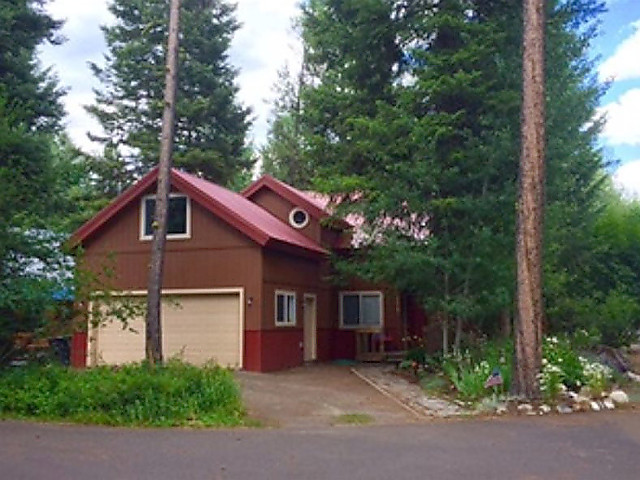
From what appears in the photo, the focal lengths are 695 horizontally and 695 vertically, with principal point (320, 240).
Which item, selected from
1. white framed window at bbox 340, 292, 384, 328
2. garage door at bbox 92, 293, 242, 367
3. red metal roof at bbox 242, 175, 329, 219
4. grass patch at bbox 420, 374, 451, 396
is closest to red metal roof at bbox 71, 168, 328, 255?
red metal roof at bbox 242, 175, 329, 219

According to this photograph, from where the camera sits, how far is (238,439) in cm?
844

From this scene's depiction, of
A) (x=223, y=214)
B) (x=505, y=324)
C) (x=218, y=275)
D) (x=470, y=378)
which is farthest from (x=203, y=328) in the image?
(x=505, y=324)

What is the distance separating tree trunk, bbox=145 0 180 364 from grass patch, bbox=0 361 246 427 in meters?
2.15

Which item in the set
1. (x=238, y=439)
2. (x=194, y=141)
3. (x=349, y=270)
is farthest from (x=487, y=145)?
(x=194, y=141)

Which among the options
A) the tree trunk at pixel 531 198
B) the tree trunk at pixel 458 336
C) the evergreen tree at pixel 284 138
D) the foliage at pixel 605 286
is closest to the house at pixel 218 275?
the tree trunk at pixel 458 336

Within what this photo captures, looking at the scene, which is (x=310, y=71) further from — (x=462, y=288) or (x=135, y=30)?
(x=462, y=288)

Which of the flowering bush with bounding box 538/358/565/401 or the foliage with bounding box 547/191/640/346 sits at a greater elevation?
the foliage with bounding box 547/191/640/346

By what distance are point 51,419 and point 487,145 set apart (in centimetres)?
980

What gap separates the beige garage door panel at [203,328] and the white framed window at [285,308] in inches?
42.5

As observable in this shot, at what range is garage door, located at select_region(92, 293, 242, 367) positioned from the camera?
16.1 meters

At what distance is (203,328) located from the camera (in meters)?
16.4

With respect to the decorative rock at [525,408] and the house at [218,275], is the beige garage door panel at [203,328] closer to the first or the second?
the house at [218,275]

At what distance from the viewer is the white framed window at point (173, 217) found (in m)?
16.8

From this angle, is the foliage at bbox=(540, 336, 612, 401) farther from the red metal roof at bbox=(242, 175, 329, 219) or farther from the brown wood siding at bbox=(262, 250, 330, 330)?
the red metal roof at bbox=(242, 175, 329, 219)
